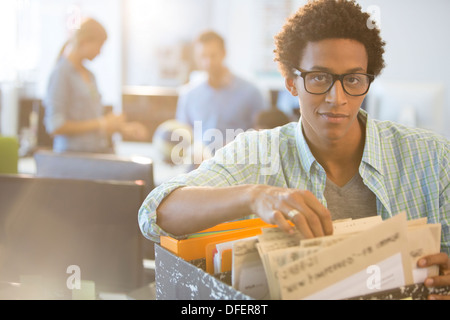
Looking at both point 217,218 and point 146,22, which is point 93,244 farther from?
point 146,22

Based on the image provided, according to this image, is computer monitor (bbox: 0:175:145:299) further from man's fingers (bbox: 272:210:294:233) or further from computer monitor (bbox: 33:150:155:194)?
man's fingers (bbox: 272:210:294:233)

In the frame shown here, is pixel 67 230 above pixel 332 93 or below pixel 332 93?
below

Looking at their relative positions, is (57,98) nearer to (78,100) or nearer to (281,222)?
(78,100)

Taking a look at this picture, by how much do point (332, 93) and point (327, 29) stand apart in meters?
0.18

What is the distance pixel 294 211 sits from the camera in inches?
24.4

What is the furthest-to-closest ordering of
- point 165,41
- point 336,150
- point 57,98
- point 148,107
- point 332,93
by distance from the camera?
point 165,41 < point 148,107 < point 57,98 < point 336,150 < point 332,93

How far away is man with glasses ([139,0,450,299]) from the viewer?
3.35 feet

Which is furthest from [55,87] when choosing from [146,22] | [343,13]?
[146,22]

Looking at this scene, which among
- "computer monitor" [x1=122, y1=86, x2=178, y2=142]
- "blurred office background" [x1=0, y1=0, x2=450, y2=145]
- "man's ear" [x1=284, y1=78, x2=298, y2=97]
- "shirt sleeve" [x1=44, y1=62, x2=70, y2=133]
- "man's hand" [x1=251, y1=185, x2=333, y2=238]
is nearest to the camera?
"man's hand" [x1=251, y1=185, x2=333, y2=238]

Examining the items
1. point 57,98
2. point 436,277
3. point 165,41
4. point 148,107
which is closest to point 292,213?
point 436,277

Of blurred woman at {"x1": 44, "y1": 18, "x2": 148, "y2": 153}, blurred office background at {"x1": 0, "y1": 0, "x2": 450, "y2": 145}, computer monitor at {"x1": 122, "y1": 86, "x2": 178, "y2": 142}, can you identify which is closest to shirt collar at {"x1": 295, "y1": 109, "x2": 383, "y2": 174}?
blurred woman at {"x1": 44, "y1": 18, "x2": 148, "y2": 153}

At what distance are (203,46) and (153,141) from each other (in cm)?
87

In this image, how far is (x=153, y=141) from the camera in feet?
12.1

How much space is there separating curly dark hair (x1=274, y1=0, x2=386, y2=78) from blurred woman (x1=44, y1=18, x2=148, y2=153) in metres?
1.69
